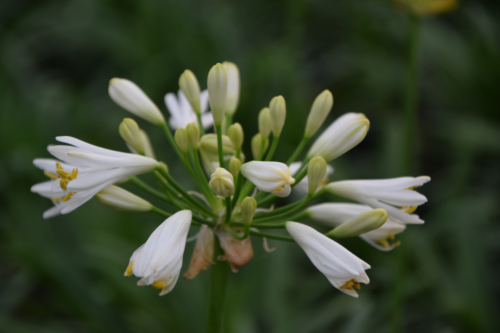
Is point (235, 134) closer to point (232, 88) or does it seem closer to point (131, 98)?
point (232, 88)

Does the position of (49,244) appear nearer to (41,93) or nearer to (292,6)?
(41,93)

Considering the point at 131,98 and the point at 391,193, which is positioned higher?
the point at 131,98

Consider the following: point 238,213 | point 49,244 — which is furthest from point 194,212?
point 49,244

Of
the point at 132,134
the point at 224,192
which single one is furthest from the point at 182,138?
the point at 224,192

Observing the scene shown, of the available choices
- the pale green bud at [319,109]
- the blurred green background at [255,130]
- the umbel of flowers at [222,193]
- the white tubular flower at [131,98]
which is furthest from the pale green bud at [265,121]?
the blurred green background at [255,130]

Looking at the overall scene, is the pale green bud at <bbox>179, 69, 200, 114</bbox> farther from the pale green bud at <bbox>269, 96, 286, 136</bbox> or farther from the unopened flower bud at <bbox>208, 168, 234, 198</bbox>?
the unopened flower bud at <bbox>208, 168, 234, 198</bbox>

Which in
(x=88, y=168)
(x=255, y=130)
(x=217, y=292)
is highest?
(x=88, y=168)

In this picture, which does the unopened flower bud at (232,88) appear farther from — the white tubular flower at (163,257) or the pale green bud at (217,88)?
the white tubular flower at (163,257)

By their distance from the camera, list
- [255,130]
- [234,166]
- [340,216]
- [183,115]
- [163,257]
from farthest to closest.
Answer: [255,130], [183,115], [340,216], [234,166], [163,257]
